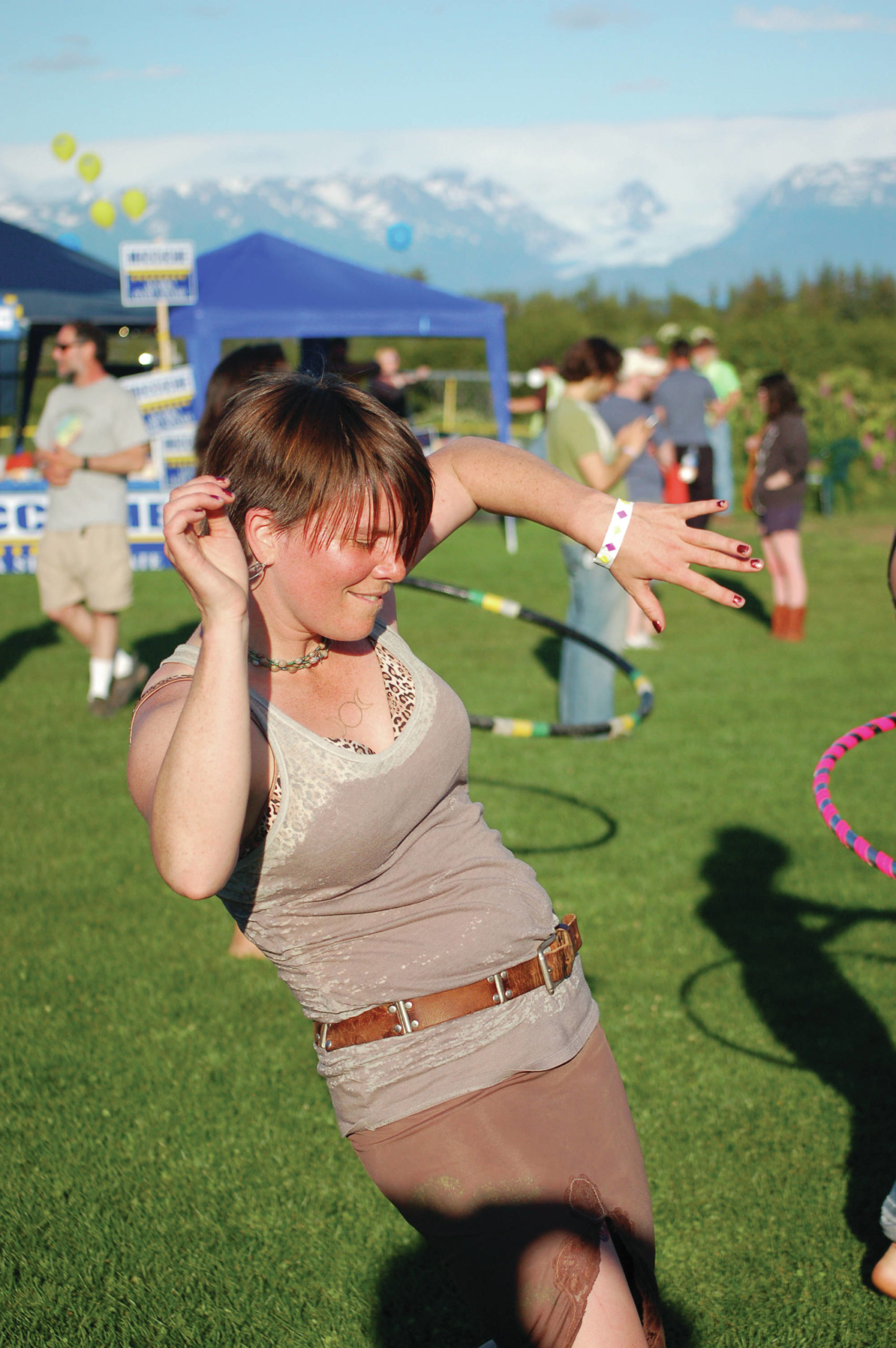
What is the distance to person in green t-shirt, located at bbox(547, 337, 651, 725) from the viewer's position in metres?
6.84

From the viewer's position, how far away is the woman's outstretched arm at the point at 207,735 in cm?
145

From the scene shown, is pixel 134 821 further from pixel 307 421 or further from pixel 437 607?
pixel 437 607

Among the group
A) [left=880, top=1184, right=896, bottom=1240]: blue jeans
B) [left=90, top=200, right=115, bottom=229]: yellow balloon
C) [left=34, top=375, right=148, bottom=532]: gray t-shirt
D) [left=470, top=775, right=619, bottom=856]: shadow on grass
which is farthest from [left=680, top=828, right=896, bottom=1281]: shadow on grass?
[left=90, top=200, right=115, bottom=229]: yellow balloon

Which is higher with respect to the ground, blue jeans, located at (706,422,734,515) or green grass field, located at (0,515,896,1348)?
blue jeans, located at (706,422,734,515)

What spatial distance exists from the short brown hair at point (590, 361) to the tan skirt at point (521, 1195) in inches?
227

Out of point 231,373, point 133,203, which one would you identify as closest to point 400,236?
point 133,203

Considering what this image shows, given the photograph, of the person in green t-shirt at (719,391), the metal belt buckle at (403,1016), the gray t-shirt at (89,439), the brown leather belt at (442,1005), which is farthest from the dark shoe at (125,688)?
the person in green t-shirt at (719,391)

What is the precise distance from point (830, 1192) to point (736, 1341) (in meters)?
0.70

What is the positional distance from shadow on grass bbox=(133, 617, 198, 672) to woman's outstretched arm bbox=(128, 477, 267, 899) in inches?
312

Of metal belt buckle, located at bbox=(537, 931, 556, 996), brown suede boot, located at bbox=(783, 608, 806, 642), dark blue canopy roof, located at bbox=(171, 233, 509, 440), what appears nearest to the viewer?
metal belt buckle, located at bbox=(537, 931, 556, 996)

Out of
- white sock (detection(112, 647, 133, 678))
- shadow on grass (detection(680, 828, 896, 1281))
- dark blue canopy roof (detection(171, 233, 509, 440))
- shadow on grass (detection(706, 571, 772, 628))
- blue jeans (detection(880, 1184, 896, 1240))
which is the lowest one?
shadow on grass (detection(706, 571, 772, 628))

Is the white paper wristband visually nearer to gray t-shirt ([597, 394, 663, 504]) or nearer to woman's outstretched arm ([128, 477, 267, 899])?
woman's outstretched arm ([128, 477, 267, 899])

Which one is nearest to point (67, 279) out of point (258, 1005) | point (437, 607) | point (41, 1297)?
point (437, 607)

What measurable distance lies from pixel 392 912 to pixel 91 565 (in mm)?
6579
